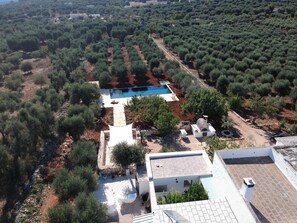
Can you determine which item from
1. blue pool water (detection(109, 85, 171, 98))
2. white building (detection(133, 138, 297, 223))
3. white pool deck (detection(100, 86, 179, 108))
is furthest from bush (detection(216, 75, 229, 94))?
white building (detection(133, 138, 297, 223))

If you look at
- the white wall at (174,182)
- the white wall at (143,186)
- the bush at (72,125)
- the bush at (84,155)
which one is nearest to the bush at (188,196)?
the white wall at (174,182)

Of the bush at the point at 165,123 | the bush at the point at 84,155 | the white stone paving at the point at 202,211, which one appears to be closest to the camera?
the white stone paving at the point at 202,211

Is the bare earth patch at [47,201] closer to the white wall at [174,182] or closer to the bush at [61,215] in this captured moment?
the bush at [61,215]

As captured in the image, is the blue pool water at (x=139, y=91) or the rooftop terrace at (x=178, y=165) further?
the blue pool water at (x=139, y=91)

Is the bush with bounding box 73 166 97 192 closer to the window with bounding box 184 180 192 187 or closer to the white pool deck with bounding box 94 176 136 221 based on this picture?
the white pool deck with bounding box 94 176 136 221

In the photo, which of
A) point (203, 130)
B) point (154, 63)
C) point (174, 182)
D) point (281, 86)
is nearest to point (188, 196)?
point (174, 182)

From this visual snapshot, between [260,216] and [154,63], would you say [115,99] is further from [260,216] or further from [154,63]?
[260,216]

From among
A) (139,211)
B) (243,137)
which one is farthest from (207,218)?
(243,137)
